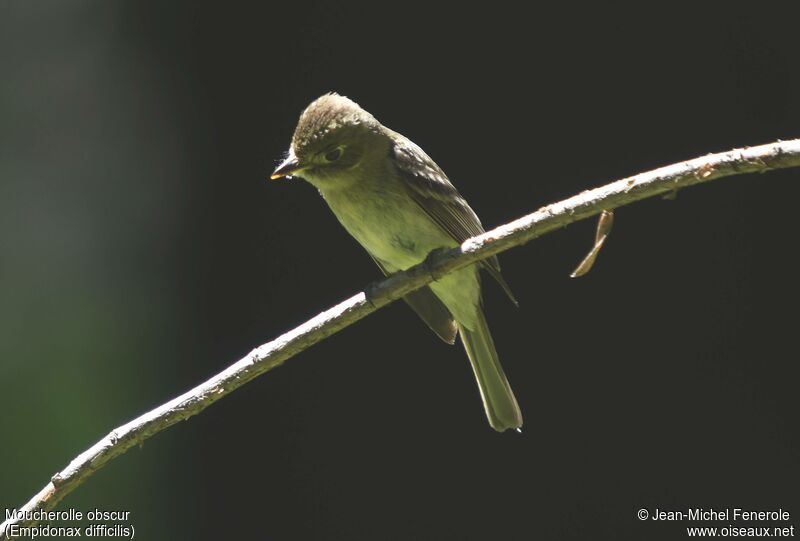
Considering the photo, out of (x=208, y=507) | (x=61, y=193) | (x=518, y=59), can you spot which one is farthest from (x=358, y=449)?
(x=61, y=193)

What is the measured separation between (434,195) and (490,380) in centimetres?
76

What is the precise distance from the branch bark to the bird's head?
1.10 metres

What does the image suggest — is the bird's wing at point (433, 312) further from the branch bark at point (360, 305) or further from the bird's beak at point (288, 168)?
the branch bark at point (360, 305)

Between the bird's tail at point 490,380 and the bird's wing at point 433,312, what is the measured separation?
0.16ft

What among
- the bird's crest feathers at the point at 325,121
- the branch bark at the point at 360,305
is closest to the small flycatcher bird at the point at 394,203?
the bird's crest feathers at the point at 325,121

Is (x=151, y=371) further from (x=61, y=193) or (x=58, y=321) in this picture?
(x=61, y=193)

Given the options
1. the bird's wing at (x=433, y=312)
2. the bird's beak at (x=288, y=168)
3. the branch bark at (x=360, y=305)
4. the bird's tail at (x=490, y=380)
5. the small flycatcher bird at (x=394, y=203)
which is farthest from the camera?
the bird's wing at (x=433, y=312)

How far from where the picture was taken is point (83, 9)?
17.7ft

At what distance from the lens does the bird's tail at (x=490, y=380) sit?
3.52m

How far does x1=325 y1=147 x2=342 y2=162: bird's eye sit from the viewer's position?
339cm

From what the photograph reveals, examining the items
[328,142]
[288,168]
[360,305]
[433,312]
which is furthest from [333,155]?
[360,305]

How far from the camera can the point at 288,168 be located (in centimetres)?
327

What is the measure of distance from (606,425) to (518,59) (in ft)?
5.82

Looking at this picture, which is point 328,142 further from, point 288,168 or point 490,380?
point 490,380
